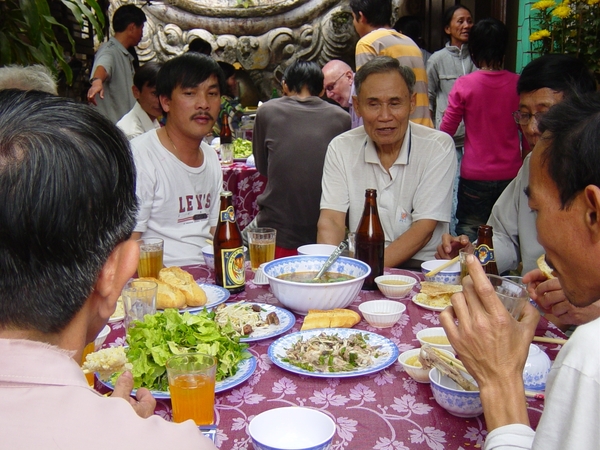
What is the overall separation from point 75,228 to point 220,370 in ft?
2.59

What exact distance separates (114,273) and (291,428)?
1.81 feet

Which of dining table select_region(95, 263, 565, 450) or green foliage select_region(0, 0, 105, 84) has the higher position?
green foliage select_region(0, 0, 105, 84)

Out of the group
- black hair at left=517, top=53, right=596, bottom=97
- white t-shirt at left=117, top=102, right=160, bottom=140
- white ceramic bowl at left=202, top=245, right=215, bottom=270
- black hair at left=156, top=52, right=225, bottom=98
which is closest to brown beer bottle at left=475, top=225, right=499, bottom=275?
black hair at left=517, top=53, right=596, bottom=97

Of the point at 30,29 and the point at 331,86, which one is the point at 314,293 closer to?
the point at 30,29

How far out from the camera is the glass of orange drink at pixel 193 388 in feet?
4.38

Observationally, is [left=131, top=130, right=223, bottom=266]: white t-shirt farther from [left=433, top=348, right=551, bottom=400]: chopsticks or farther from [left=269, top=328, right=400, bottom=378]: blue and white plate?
[left=433, top=348, right=551, bottom=400]: chopsticks

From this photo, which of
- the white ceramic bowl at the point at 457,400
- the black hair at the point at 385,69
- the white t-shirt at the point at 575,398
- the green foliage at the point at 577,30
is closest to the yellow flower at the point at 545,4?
the green foliage at the point at 577,30

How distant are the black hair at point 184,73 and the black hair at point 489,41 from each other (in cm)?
249

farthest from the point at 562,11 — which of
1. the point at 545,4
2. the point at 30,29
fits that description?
the point at 30,29

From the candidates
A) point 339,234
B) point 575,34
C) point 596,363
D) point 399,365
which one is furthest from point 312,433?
point 575,34

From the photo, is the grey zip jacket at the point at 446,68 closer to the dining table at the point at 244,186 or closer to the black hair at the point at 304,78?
the black hair at the point at 304,78

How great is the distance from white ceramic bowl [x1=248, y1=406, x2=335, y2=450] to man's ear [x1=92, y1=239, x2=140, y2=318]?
0.43 m

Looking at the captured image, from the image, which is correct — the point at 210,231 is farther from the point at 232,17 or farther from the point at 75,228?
the point at 232,17

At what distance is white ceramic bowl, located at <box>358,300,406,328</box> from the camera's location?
6.29ft
